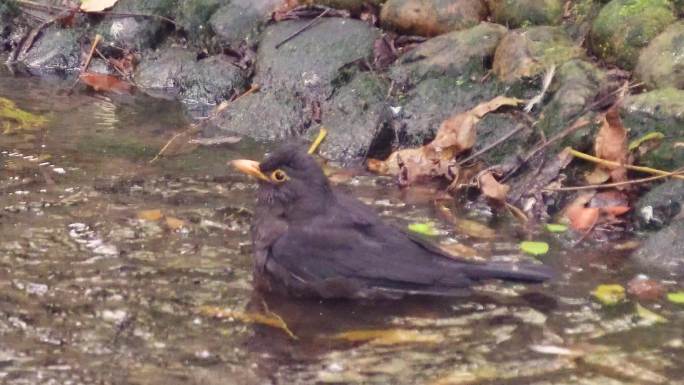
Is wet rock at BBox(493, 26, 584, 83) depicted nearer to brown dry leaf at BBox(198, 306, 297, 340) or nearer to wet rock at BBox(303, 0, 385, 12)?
wet rock at BBox(303, 0, 385, 12)

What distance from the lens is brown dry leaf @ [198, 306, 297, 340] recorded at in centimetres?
476

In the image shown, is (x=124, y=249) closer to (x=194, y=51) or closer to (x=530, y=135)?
(x=530, y=135)

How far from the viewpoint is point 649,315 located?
15.7 ft

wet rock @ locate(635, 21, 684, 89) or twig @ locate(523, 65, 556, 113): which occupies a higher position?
wet rock @ locate(635, 21, 684, 89)

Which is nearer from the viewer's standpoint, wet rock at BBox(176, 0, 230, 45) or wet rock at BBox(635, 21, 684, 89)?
wet rock at BBox(635, 21, 684, 89)

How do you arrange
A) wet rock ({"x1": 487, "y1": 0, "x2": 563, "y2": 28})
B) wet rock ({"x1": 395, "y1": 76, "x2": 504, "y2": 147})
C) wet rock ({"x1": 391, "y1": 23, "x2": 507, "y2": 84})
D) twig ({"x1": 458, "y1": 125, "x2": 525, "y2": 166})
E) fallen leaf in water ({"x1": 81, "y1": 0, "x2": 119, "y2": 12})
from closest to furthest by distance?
twig ({"x1": 458, "y1": 125, "x2": 525, "y2": 166})
wet rock ({"x1": 395, "y1": 76, "x2": 504, "y2": 147})
wet rock ({"x1": 391, "y1": 23, "x2": 507, "y2": 84})
wet rock ({"x1": 487, "y1": 0, "x2": 563, "y2": 28})
fallen leaf in water ({"x1": 81, "y1": 0, "x2": 119, "y2": 12})

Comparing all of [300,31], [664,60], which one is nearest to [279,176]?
A: [664,60]

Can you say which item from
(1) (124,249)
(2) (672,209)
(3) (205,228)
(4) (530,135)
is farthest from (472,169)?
(1) (124,249)

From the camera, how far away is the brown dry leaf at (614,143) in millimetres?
6094

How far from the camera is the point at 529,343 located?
454 cm

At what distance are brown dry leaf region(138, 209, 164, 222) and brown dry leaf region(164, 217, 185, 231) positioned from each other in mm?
57

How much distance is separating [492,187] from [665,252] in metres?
1.16

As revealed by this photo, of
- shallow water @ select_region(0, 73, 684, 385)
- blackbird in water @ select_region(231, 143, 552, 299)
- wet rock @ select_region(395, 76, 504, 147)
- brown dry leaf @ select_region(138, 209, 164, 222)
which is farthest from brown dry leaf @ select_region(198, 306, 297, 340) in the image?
wet rock @ select_region(395, 76, 504, 147)

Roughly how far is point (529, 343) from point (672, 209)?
65.2 inches
